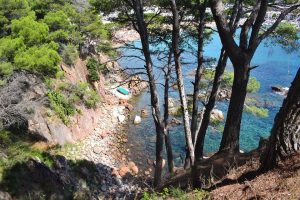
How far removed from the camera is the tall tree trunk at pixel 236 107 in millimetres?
5457

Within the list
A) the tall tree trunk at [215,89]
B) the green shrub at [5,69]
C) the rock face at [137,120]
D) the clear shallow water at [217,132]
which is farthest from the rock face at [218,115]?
the tall tree trunk at [215,89]

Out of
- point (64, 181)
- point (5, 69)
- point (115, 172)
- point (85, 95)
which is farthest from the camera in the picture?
point (85, 95)

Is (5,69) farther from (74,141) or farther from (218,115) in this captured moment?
(218,115)

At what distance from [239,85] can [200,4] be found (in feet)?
12.0

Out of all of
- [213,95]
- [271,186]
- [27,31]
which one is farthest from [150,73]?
[27,31]

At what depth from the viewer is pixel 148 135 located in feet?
59.3

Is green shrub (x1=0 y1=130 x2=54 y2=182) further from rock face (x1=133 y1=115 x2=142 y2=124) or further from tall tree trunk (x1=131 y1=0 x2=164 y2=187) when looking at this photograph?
rock face (x1=133 y1=115 x2=142 y2=124)

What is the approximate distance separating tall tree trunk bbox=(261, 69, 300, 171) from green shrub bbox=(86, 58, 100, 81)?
1873cm

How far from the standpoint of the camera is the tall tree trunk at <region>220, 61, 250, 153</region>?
5457 millimetres

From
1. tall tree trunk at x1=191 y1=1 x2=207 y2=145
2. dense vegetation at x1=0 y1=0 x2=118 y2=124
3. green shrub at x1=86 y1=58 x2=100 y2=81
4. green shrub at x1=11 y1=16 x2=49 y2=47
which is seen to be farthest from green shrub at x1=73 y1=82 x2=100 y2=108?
tall tree trunk at x1=191 y1=1 x2=207 y2=145

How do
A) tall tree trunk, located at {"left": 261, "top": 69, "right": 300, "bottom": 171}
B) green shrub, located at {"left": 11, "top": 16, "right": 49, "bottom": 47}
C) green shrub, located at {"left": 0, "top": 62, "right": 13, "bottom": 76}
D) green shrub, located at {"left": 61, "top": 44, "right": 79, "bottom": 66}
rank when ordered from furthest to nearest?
green shrub, located at {"left": 61, "top": 44, "right": 79, "bottom": 66} < green shrub, located at {"left": 11, "top": 16, "right": 49, "bottom": 47} < green shrub, located at {"left": 0, "top": 62, "right": 13, "bottom": 76} < tall tree trunk, located at {"left": 261, "top": 69, "right": 300, "bottom": 171}

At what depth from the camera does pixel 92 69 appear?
2231 centimetres

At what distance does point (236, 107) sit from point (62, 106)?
11454 mm

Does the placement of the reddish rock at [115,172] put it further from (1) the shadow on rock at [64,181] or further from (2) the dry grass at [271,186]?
(2) the dry grass at [271,186]
